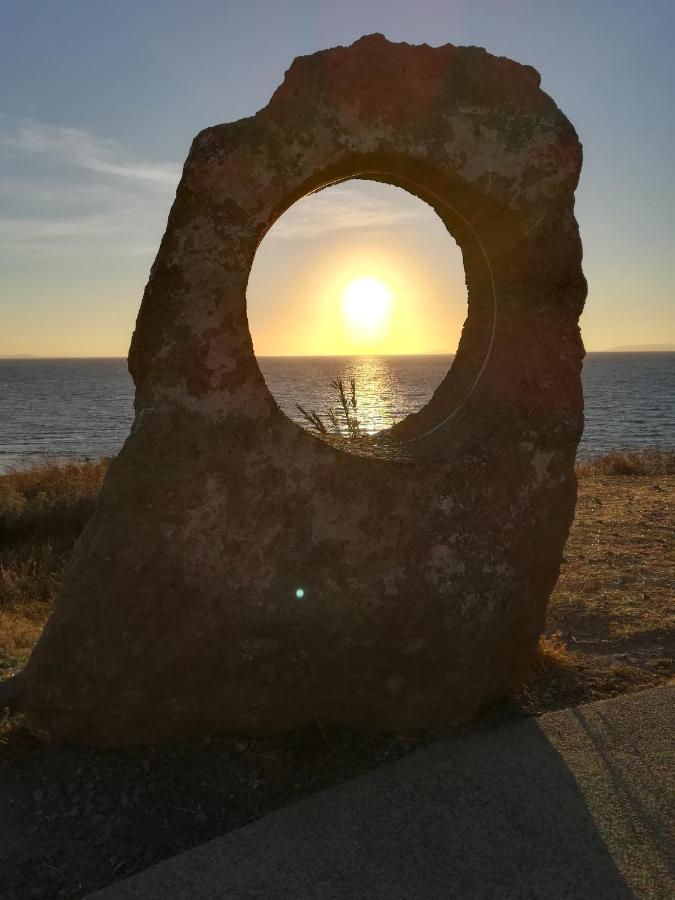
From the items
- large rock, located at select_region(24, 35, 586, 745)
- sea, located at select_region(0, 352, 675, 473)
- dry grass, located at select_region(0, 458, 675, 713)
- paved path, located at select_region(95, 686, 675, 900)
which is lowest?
sea, located at select_region(0, 352, 675, 473)

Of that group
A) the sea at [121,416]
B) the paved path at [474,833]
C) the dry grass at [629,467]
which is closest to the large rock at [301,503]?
the paved path at [474,833]

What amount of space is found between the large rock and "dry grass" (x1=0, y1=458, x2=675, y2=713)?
24.9 inches

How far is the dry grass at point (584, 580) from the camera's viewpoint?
13.2 feet

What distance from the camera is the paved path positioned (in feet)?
8.07

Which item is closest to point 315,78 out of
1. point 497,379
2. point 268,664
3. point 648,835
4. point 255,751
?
point 497,379

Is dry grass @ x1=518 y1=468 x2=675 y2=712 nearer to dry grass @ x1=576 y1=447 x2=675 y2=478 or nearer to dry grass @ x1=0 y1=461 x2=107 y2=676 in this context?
dry grass @ x1=0 y1=461 x2=107 y2=676

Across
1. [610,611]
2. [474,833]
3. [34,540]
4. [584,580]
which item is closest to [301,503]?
[474,833]

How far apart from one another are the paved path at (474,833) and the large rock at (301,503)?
44cm

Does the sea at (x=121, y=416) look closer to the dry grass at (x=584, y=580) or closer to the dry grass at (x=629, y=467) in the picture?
the dry grass at (x=629, y=467)

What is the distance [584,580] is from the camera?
19.4ft

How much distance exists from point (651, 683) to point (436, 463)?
1707 millimetres

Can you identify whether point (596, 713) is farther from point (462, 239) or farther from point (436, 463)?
point (462, 239)

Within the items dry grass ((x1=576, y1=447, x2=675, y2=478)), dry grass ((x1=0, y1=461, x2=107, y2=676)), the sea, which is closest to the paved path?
dry grass ((x1=0, y1=461, x2=107, y2=676))

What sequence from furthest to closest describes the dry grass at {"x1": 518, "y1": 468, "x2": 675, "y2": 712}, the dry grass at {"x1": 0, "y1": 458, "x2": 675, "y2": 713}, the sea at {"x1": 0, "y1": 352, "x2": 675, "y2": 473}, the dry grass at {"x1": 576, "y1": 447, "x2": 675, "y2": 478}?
the sea at {"x1": 0, "y1": 352, "x2": 675, "y2": 473}
the dry grass at {"x1": 576, "y1": 447, "x2": 675, "y2": 478}
the dry grass at {"x1": 0, "y1": 458, "x2": 675, "y2": 713}
the dry grass at {"x1": 518, "y1": 468, "x2": 675, "y2": 712}
